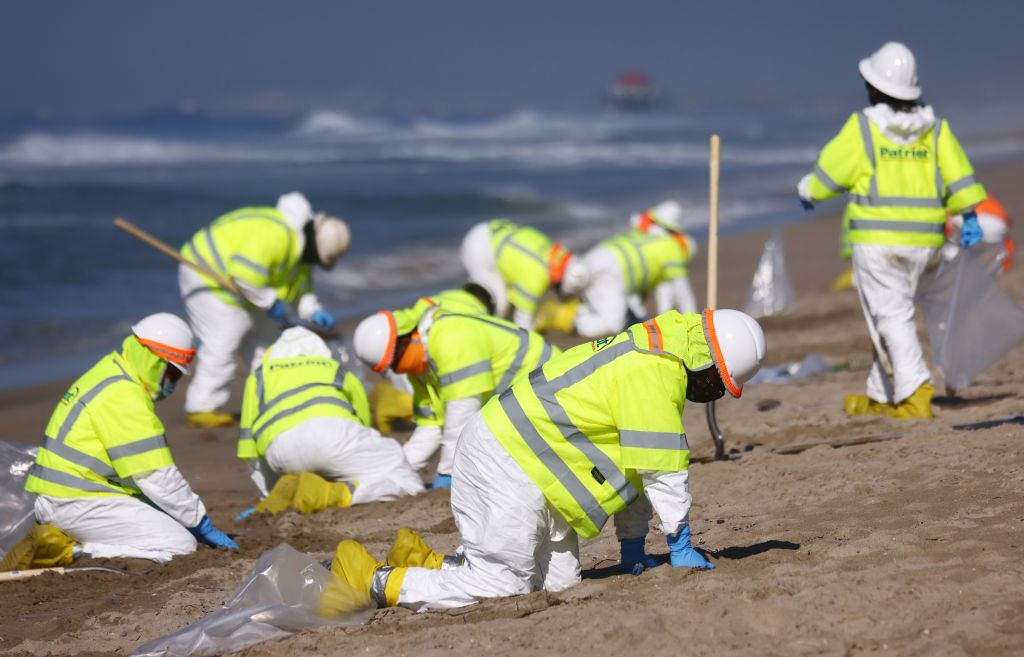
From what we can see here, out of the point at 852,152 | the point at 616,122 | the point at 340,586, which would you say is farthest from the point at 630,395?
the point at 616,122

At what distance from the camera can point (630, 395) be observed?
4.65 meters

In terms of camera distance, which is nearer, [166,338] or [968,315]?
[166,338]

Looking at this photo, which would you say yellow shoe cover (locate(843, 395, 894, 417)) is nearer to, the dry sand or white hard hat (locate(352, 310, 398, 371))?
the dry sand

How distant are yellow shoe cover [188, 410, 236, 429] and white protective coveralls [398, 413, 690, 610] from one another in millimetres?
5150

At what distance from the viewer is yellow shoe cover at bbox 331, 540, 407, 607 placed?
515 cm

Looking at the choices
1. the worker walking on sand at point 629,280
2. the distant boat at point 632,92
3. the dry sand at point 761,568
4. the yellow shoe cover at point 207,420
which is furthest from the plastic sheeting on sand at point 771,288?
the distant boat at point 632,92

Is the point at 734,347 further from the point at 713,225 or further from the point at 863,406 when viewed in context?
the point at 863,406

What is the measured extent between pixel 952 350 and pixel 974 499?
87.0 inches

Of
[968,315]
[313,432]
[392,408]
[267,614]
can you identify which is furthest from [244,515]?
[968,315]

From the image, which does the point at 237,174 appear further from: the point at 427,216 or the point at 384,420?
the point at 384,420

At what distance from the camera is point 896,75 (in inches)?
296

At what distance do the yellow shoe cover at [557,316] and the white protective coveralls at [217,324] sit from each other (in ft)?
11.6

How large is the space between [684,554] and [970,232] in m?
→ 3.65

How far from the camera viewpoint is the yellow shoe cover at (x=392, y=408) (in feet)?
31.5
